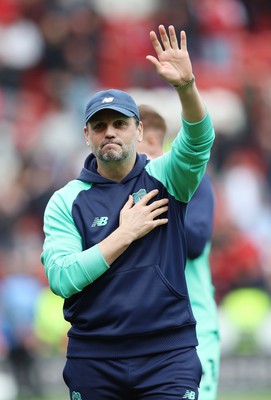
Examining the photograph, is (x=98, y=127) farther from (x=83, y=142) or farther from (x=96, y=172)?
(x=83, y=142)

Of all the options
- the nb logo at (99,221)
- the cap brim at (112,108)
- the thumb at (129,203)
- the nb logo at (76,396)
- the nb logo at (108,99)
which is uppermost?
the nb logo at (108,99)

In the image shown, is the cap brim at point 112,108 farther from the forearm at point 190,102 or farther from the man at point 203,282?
the man at point 203,282

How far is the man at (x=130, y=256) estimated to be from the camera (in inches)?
213

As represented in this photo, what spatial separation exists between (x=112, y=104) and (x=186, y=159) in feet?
1.50

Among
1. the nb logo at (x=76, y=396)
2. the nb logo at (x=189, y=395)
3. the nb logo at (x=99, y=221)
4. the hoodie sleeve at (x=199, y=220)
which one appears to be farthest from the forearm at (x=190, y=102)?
the nb logo at (x=76, y=396)

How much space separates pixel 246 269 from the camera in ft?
43.9

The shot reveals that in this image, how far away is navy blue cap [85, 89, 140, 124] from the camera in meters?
5.56

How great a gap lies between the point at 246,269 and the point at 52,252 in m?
8.03

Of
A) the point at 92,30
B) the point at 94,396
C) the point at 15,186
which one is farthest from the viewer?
the point at 92,30

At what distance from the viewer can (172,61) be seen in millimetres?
5438

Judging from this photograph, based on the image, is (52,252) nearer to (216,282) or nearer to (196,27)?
(216,282)

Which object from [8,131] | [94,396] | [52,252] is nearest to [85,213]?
[52,252]

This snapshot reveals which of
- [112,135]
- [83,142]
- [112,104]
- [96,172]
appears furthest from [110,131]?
[83,142]

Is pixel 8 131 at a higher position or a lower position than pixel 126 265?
higher
